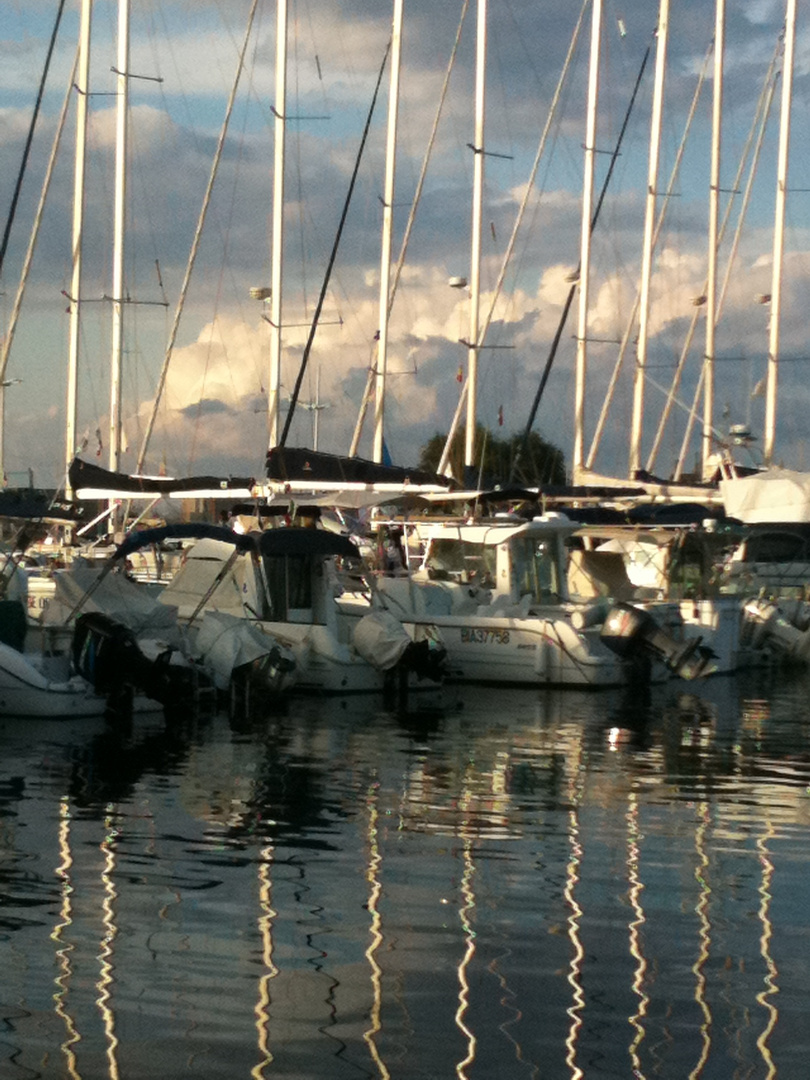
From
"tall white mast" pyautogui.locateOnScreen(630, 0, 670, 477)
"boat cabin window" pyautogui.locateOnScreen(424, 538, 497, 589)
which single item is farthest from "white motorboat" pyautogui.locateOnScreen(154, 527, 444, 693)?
"tall white mast" pyautogui.locateOnScreen(630, 0, 670, 477)

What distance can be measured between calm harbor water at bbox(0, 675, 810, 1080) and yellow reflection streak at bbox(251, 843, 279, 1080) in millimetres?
20

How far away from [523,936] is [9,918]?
10.6ft

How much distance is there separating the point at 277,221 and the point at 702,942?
28.3 metres

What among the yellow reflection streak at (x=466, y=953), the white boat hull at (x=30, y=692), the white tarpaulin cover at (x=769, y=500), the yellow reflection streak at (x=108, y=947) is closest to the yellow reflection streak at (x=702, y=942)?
the yellow reflection streak at (x=466, y=953)

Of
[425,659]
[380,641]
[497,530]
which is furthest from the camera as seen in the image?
[497,530]

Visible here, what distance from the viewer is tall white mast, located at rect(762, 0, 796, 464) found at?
48688 millimetres

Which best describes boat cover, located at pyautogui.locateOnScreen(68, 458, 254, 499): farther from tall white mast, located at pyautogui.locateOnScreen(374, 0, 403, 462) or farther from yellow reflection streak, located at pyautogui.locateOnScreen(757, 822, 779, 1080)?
yellow reflection streak, located at pyautogui.locateOnScreen(757, 822, 779, 1080)

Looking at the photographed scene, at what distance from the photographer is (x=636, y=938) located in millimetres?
10969

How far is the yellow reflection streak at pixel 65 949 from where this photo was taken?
27.9ft

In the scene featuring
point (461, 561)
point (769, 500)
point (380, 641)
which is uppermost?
point (769, 500)

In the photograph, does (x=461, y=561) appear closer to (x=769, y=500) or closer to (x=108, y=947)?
(x=769, y=500)

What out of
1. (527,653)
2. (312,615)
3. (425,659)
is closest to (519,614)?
(527,653)

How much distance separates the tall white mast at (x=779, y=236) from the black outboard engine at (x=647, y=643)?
1937 cm

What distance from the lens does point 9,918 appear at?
11.2 metres
